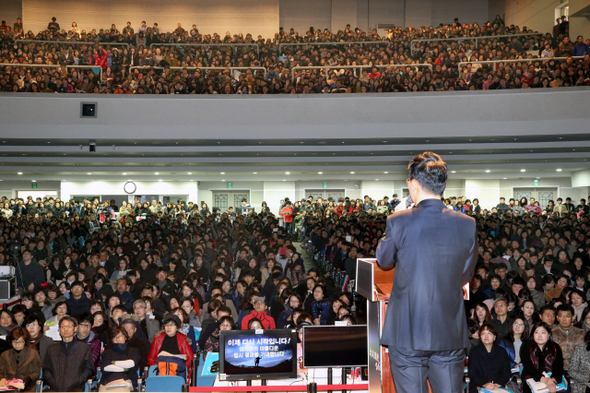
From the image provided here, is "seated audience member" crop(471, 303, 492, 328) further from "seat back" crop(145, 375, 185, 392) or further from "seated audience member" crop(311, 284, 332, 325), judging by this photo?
"seat back" crop(145, 375, 185, 392)

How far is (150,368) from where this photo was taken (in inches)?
240

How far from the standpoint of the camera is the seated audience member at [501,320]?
7.00 meters

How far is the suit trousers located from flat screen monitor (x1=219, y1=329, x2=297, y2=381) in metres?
2.76

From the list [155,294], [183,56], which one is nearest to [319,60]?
[183,56]

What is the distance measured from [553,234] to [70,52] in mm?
14929

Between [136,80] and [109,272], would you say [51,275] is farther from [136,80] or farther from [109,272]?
[136,80]

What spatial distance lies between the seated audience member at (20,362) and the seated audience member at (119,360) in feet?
2.14

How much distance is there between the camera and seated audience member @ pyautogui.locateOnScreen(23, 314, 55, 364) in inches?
245

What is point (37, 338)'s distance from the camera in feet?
21.4

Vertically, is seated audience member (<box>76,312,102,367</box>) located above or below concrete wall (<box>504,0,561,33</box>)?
below

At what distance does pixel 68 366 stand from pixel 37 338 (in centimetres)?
113

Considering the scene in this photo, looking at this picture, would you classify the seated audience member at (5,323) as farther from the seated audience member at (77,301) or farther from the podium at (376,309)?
the podium at (376,309)

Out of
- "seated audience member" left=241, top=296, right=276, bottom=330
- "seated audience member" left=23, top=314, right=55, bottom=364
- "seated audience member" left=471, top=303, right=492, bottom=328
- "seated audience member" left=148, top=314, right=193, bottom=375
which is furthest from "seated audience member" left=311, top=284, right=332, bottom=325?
"seated audience member" left=23, top=314, right=55, bottom=364

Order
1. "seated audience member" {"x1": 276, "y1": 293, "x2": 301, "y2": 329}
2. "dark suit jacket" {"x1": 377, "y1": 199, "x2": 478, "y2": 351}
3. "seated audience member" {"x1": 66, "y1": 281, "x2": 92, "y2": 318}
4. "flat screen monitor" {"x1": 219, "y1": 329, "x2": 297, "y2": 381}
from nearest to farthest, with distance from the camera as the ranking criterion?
"dark suit jacket" {"x1": 377, "y1": 199, "x2": 478, "y2": 351} → "flat screen monitor" {"x1": 219, "y1": 329, "x2": 297, "y2": 381} → "seated audience member" {"x1": 276, "y1": 293, "x2": 301, "y2": 329} → "seated audience member" {"x1": 66, "y1": 281, "x2": 92, "y2": 318}
